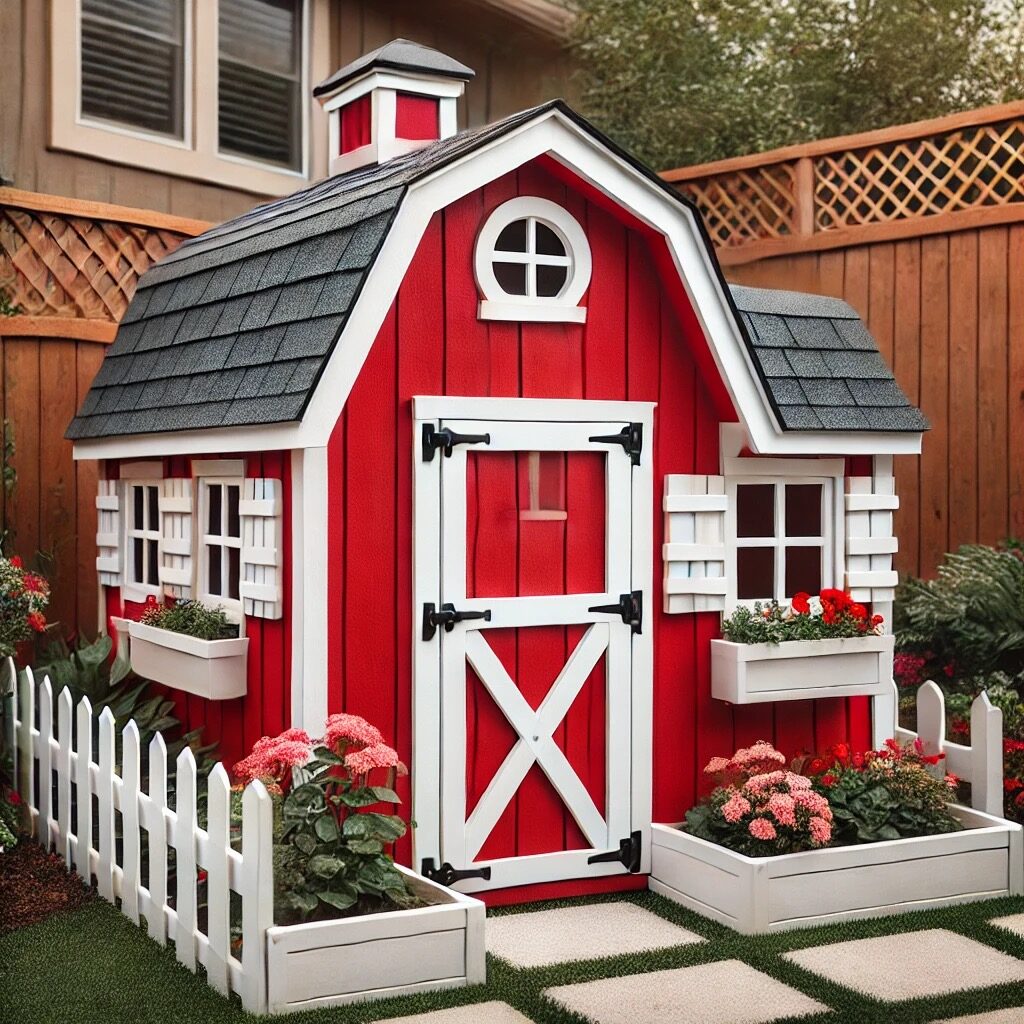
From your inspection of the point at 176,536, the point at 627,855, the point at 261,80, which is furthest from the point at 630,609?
the point at 261,80

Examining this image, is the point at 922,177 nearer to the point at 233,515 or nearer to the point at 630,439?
the point at 630,439

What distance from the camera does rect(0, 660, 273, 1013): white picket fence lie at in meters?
4.60

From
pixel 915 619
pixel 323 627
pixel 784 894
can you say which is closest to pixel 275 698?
pixel 323 627

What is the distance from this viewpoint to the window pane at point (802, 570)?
658 centimetres

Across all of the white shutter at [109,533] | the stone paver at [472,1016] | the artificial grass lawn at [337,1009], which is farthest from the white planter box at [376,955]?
the white shutter at [109,533]

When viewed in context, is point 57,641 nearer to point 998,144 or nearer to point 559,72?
point 998,144

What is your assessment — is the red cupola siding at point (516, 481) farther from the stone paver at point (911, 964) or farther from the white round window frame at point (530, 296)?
the stone paver at point (911, 964)

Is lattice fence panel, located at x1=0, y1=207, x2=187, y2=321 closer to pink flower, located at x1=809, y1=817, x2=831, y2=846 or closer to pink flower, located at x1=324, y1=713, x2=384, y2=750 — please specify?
pink flower, located at x1=324, y1=713, x2=384, y2=750

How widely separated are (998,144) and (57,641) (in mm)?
7372

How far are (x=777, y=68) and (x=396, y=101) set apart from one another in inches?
315

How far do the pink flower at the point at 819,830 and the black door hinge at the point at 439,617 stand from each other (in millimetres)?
1691

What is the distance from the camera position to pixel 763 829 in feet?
18.4

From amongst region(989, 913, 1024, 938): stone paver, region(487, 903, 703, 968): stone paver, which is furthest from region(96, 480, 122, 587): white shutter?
region(989, 913, 1024, 938): stone paver

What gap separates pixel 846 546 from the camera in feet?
21.7
